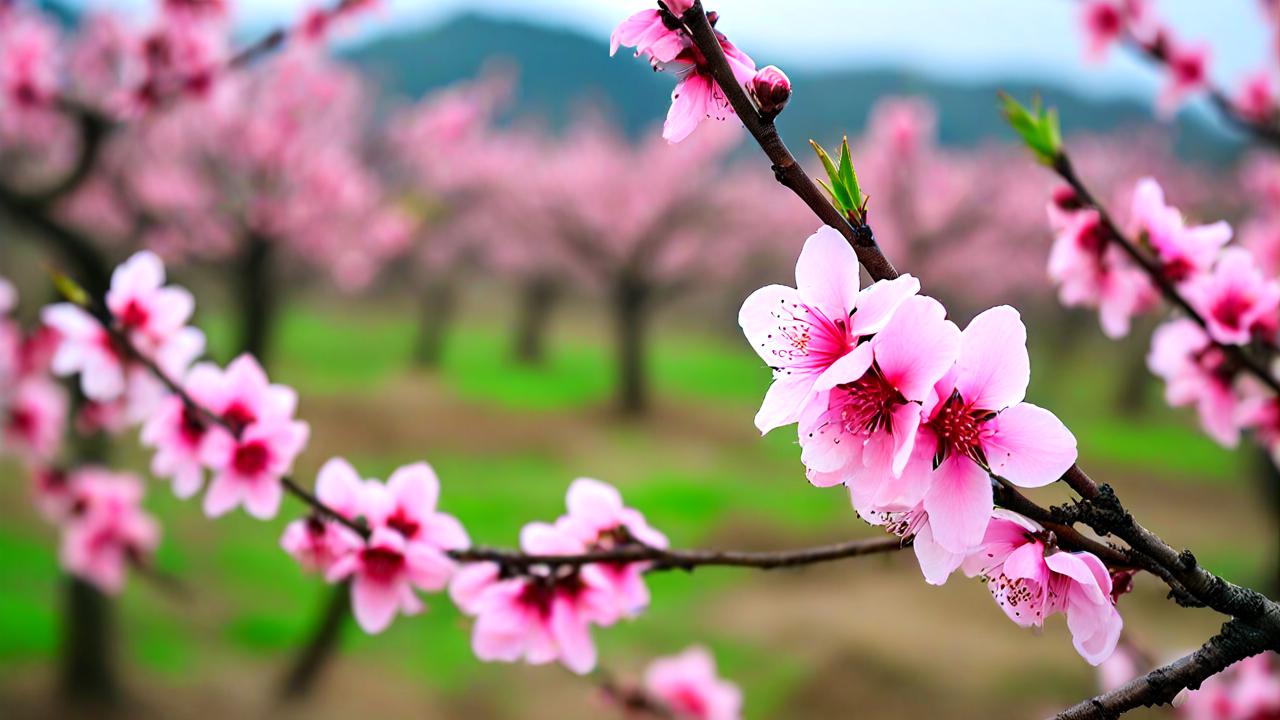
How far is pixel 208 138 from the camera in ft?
28.2

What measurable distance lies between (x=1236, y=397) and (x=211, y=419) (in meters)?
1.61

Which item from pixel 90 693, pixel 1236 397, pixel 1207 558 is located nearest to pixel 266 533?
pixel 90 693

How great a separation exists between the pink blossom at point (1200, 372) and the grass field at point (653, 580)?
24.4 inches

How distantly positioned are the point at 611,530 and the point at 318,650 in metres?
4.43

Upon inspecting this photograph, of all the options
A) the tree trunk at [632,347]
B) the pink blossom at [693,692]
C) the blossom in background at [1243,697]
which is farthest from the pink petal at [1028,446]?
the tree trunk at [632,347]

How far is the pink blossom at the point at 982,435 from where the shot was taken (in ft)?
2.13

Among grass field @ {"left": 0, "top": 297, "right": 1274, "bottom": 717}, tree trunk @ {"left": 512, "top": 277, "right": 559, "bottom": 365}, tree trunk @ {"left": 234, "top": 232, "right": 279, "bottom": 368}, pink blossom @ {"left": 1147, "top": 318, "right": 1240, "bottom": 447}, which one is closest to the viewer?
pink blossom @ {"left": 1147, "top": 318, "right": 1240, "bottom": 447}

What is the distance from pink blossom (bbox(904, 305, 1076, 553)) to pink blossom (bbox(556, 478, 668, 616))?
54 centimetres

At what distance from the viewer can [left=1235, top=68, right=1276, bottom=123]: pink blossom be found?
10.5 ft

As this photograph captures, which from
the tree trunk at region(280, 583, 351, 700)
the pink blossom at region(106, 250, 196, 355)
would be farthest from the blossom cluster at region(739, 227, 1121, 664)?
the tree trunk at region(280, 583, 351, 700)

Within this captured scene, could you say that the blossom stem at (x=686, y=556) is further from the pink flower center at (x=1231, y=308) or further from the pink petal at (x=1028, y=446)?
the pink flower center at (x=1231, y=308)

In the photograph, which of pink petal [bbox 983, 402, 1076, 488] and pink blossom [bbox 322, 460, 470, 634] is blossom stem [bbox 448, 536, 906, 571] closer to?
pink blossom [bbox 322, 460, 470, 634]

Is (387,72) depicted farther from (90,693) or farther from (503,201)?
(90,693)

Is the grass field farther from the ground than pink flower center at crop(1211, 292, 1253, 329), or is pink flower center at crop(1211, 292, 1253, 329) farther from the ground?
the grass field
